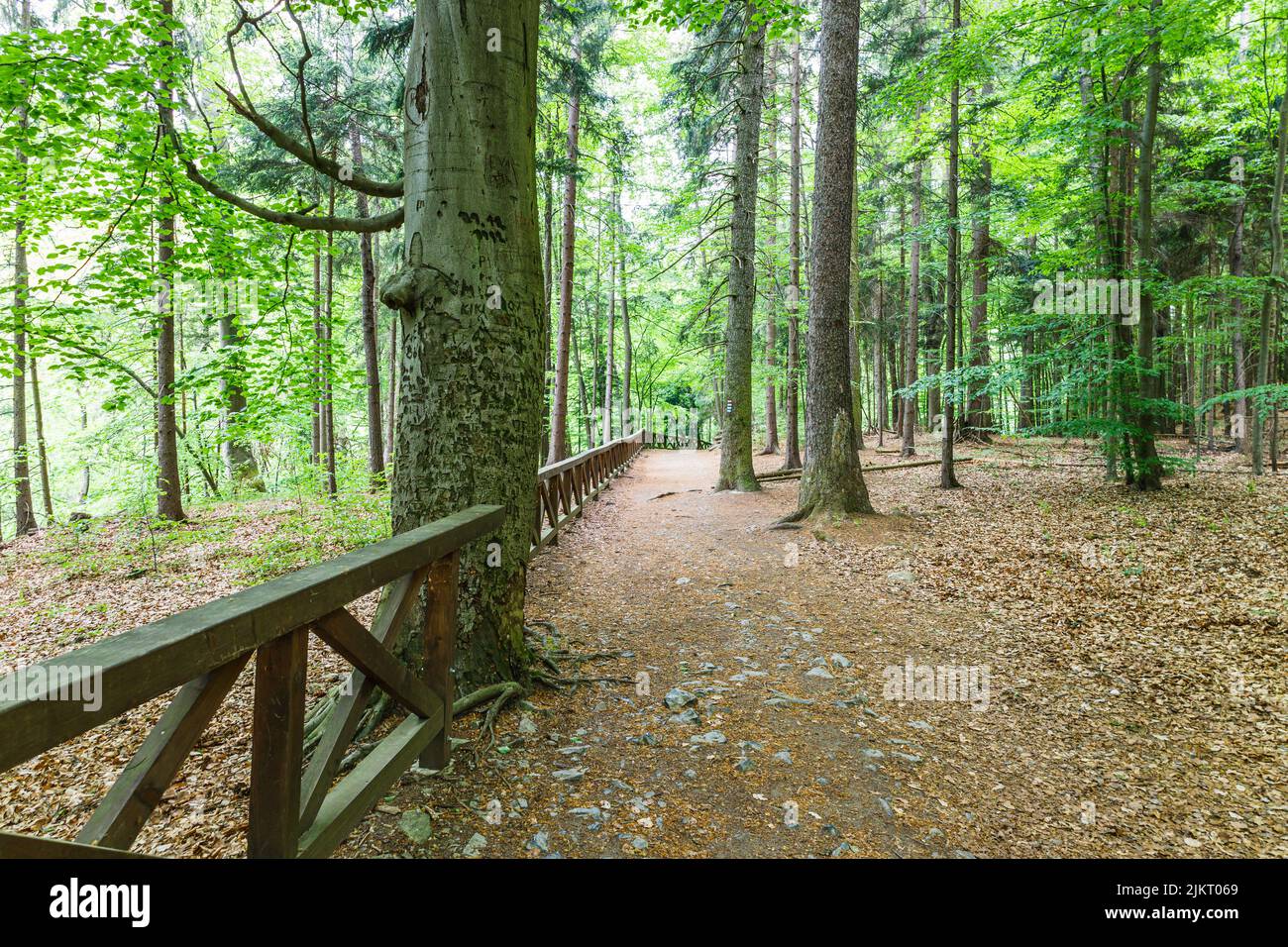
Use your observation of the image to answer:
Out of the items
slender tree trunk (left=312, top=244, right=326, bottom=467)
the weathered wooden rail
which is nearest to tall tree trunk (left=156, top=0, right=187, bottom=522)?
slender tree trunk (left=312, top=244, right=326, bottom=467)

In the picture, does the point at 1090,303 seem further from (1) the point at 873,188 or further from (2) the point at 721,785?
(1) the point at 873,188

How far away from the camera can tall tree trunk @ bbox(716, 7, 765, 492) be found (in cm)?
1168

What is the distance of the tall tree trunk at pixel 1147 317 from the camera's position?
8.05 metres

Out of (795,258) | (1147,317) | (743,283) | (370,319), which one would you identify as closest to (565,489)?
(743,283)

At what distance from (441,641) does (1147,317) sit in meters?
10.3

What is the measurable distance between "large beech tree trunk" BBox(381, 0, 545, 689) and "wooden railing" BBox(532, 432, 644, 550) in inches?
68.8

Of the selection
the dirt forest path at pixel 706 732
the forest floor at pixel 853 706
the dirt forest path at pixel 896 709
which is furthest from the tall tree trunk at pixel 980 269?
the dirt forest path at pixel 706 732

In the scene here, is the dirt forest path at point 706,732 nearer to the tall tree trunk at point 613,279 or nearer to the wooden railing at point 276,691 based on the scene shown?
the wooden railing at point 276,691

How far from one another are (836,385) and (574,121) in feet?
28.8

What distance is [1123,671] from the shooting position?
4375 millimetres

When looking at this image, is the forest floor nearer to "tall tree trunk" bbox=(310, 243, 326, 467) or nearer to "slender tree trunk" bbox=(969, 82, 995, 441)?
"tall tree trunk" bbox=(310, 243, 326, 467)

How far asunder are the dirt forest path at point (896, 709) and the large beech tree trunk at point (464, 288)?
102cm

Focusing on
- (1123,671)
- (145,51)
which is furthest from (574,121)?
(1123,671)
